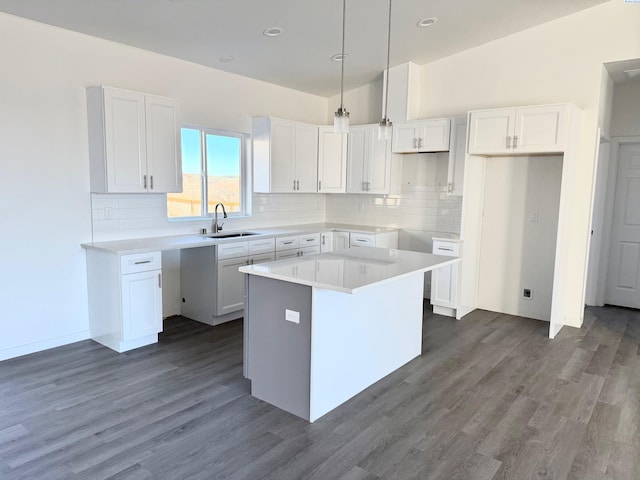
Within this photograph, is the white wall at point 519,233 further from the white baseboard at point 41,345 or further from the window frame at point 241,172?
the white baseboard at point 41,345

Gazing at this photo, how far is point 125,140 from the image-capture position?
402 cm

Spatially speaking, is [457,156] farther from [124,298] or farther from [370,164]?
[124,298]

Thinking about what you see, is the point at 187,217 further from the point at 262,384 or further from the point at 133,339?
the point at 262,384

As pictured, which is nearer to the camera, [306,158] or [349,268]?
[349,268]

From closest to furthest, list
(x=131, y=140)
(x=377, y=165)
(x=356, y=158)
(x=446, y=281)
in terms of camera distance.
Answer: (x=131, y=140), (x=446, y=281), (x=377, y=165), (x=356, y=158)

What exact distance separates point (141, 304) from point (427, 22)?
379 cm

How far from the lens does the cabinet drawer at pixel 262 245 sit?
493 centimetres

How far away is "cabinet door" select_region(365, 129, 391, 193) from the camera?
19.1 ft

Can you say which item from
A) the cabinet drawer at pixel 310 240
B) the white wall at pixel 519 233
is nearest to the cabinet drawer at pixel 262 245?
the cabinet drawer at pixel 310 240

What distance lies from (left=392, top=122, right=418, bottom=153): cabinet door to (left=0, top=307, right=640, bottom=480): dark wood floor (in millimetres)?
2529

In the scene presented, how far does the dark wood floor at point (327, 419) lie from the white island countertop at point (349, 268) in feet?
3.04

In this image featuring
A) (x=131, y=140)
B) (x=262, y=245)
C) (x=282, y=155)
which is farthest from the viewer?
(x=282, y=155)

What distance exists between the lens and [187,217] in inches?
198

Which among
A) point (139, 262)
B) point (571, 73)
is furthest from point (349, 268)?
point (571, 73)
